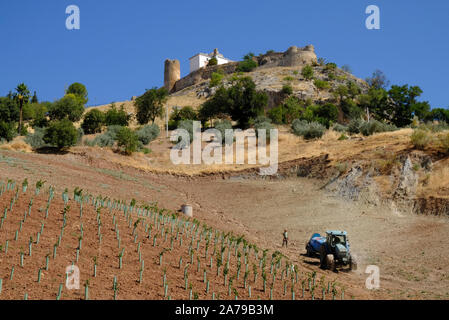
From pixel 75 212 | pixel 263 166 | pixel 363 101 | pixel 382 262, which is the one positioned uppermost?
pixel 363 101

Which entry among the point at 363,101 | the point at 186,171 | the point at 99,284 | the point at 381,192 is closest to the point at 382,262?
the point at 381,192

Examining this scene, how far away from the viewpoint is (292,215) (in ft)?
80.5

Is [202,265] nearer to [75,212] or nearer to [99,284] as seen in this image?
[99,284]

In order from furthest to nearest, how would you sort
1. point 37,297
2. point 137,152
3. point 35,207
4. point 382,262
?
point 137,152 → point 382,262 → point 35,207 → point 37,297

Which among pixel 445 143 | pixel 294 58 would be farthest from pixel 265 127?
pixel 294 58

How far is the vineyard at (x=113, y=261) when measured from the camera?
9.46m

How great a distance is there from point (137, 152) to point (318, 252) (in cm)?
2582

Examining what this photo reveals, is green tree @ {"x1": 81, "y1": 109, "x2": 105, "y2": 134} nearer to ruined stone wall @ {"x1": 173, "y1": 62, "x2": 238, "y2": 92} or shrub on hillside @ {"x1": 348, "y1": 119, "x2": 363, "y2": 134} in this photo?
shrub on hillside @ {"x1": 348, "y1": 119, "x2": 363, "y2": 134}

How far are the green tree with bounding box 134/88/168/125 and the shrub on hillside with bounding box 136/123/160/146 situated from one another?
1013 centimetres

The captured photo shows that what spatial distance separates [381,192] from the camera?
84.4 ft

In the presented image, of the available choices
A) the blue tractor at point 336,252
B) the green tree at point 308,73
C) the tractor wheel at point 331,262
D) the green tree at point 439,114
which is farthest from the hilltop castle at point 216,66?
the tractor wheel at point 331,262

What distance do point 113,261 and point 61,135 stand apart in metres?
26.8

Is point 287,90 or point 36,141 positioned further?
point 287,90

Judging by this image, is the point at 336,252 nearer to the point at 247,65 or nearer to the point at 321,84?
the point at 321,84
